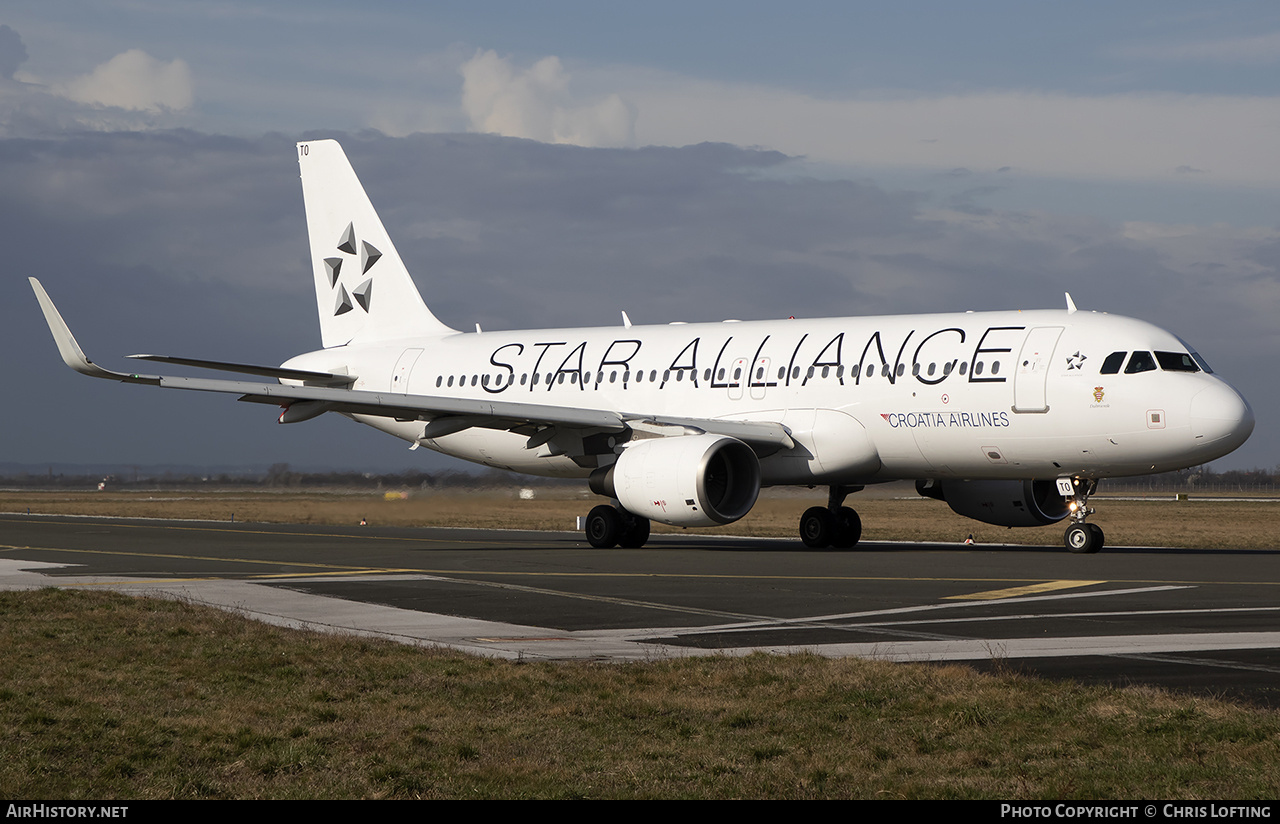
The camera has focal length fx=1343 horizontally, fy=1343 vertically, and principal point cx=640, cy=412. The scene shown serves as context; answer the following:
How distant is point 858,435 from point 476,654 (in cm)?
1484

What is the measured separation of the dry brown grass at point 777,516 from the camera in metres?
31.9

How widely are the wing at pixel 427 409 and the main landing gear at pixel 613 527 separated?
1.79 metres

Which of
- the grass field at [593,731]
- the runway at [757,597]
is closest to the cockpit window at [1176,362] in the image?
the runway at [757,597]

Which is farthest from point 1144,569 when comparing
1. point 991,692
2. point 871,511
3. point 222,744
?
point 871,511

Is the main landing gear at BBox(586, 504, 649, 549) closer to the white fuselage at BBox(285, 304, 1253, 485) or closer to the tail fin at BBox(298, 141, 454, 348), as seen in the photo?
the white fuselage at BBox(285, 304, 1253, 485)

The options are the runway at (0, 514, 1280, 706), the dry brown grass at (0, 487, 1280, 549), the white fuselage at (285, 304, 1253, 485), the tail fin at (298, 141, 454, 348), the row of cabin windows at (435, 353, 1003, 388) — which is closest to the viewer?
the runway at (0, 514, 1280, 706)

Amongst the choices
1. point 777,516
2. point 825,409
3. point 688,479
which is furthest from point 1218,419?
point 777,516

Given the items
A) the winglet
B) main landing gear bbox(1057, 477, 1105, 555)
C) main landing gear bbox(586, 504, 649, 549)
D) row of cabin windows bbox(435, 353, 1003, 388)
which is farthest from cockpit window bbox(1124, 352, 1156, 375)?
the winglet

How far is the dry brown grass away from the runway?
3966mm

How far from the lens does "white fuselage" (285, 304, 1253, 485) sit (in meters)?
22.4

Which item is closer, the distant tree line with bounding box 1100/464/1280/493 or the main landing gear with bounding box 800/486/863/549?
the main landing gear with bounding box 800/486/863/549

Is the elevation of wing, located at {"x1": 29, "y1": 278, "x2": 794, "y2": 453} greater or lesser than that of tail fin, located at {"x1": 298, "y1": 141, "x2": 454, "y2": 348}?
lesser

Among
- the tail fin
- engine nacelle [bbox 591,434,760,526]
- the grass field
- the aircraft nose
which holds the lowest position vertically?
the grass field
